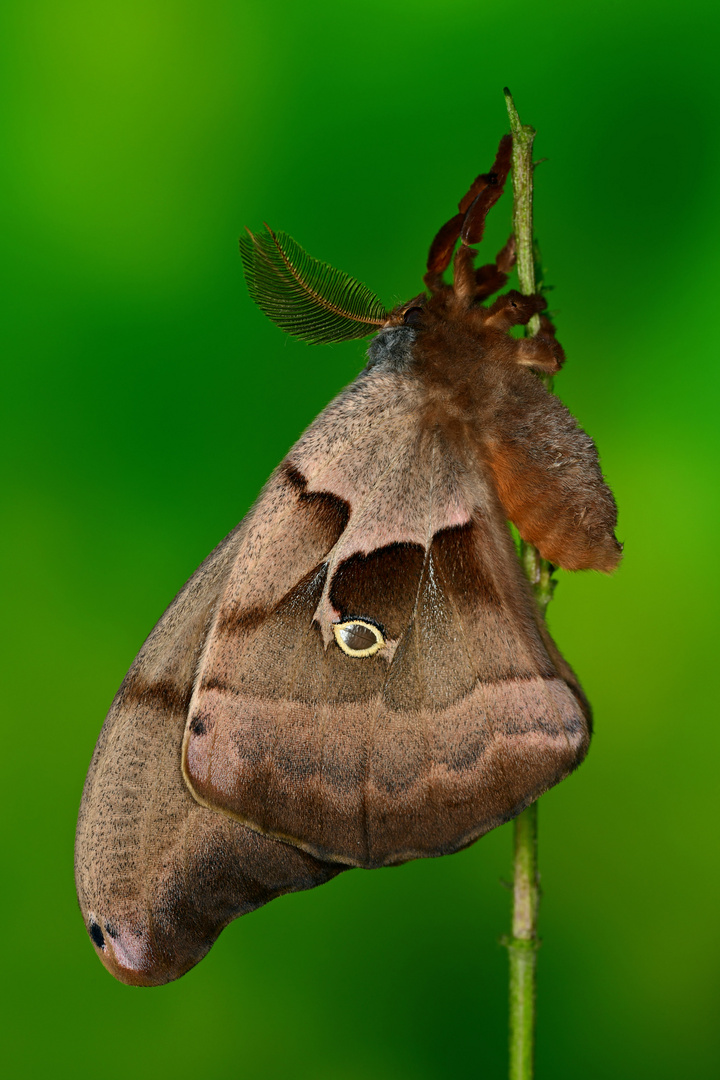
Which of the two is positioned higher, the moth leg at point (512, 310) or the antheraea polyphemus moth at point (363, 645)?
the moth leg at point (512, 310)

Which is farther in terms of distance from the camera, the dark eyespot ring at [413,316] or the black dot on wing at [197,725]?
the dark eyespot ring at [413,316]

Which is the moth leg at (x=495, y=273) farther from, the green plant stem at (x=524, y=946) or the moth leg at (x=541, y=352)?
the green plant stem at (x=524, y=946)

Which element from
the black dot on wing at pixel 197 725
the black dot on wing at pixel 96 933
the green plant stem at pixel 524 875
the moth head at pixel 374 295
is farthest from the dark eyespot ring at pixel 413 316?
the black dot on wing at pixel 96 933

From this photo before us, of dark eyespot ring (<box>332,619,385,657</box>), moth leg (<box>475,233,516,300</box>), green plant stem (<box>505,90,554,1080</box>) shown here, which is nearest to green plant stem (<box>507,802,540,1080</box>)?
green plant stem (<box>505,90,554,1080</box>)

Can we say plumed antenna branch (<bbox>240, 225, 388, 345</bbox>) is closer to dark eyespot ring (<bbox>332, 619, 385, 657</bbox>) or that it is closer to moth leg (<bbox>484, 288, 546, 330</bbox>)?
moth leg (<bbox>484, 288, 546, 330</bbox>)

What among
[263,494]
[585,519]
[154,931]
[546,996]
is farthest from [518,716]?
[546,996]

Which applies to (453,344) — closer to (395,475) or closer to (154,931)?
(395,475)

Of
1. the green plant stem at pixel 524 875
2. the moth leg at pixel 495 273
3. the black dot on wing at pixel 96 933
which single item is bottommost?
the black dot on wing at pixel 96 933

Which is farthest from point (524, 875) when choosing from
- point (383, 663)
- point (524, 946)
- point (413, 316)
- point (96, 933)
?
point (413, 316)
